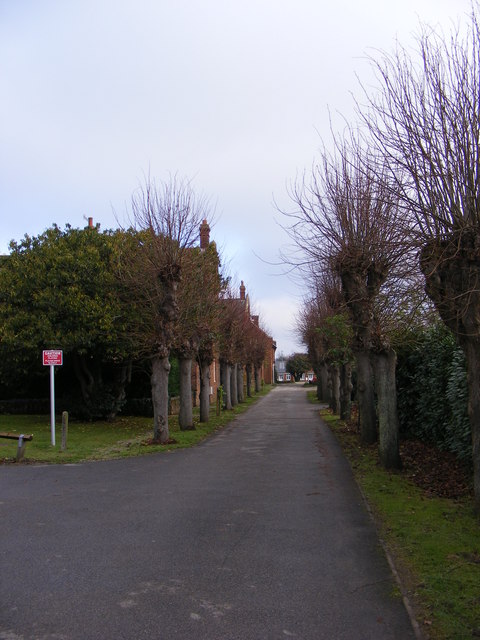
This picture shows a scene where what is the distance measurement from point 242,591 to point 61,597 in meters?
1.51

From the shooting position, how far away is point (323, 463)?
1315cm

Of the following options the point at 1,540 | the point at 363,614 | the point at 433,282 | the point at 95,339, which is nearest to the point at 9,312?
the point at 95,339

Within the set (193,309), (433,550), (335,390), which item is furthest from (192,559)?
(335,390)

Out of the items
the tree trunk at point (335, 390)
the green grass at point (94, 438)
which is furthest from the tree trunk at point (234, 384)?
the green grass at point (94, 438)

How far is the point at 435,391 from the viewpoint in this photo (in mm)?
12977

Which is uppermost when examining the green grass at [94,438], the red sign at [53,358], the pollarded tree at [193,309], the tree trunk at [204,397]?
the pollarded tree at [193,309]

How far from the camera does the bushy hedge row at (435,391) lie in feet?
33.3

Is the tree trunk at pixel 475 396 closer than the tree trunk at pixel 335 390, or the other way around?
the tree trunk at pixel 475 396

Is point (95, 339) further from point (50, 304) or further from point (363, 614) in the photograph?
point (363, 614)

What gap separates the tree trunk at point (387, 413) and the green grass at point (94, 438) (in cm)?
633

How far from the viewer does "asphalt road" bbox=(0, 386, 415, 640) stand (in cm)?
447

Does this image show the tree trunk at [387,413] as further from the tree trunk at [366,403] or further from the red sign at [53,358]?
the red sign at [53,358]

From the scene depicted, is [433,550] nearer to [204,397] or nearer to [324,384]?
[204,397]

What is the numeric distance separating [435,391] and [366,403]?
355 centimetres
